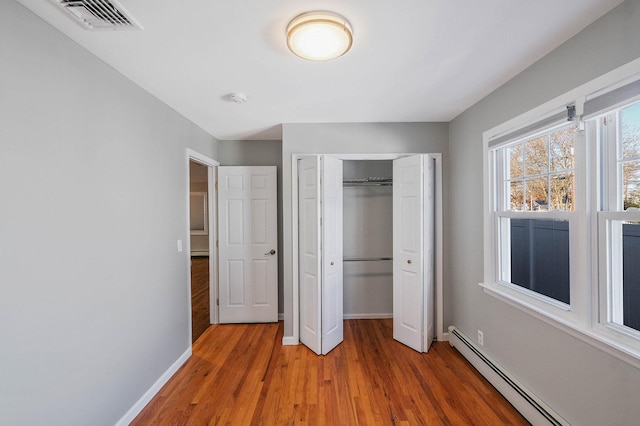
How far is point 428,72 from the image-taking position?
175 cm

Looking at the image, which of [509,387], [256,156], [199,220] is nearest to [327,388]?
[509,387]

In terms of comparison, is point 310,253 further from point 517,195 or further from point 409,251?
point 517,195

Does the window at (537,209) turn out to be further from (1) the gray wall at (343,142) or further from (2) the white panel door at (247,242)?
(2) the white panel door at (247,242)

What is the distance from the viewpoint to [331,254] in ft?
8.73

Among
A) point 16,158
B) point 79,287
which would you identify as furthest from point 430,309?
point 16,158

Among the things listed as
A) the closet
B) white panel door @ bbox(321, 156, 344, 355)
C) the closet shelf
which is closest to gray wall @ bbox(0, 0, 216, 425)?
the closet

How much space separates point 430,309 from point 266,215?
7.14ft

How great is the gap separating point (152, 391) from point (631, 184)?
3314 mm

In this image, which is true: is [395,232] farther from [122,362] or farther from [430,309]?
[122,362]

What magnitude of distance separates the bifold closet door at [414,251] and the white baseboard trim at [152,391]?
7.15 feet

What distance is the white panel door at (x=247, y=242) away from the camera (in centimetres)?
325

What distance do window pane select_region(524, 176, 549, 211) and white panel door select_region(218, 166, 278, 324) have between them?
2533mm

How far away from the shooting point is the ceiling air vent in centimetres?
112

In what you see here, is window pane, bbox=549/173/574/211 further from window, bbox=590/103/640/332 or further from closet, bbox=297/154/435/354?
closet, bbox=297/154/435/354
